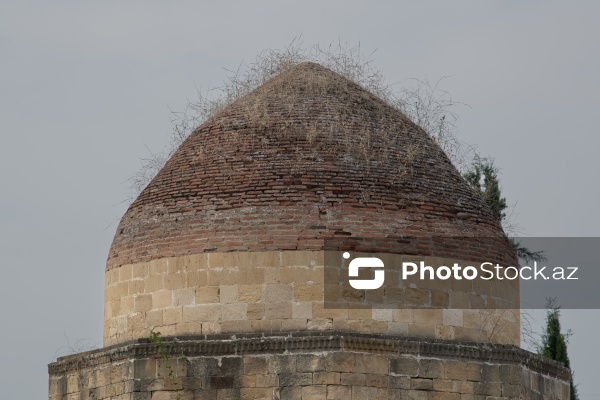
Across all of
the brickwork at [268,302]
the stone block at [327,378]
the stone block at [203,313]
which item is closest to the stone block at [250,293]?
the brickwork at [268,302]

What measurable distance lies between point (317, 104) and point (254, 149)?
107 centimetres

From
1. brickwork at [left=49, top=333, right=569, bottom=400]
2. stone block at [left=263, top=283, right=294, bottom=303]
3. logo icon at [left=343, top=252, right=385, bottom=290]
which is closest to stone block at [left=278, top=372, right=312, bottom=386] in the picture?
brickwork at [left=49, top=333, right=569, bottom=400]

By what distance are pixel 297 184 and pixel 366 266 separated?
3.85 ft

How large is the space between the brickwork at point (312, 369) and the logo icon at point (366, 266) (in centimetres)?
57

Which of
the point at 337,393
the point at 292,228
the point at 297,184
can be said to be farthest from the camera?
the point at 297,184

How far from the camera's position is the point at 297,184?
48.6 feet

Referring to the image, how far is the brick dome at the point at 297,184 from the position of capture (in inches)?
576

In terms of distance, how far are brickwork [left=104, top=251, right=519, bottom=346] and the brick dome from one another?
0.18m

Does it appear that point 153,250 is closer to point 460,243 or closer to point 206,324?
point 206,324

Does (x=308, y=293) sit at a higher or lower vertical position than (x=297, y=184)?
lower

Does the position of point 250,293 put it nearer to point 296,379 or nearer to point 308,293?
point 308,293

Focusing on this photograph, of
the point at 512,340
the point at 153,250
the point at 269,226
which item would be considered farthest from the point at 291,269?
the point at 512,340

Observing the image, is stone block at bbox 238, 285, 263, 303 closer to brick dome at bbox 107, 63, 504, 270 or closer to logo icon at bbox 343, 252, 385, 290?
brick dome at bbox 107, 63, 504, 270

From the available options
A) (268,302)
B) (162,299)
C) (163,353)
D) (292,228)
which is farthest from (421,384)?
(162,299)
